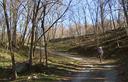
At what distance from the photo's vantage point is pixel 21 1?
30.6 metres

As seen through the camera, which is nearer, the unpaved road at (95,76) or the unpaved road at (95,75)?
the unpaved road at (95,76)

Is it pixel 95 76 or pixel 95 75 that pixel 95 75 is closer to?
pixel 95 75

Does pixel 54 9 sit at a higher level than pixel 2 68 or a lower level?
higher

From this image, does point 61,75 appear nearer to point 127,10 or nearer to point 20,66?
point 20,66

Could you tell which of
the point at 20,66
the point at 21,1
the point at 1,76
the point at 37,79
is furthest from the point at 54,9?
the point at 37,79

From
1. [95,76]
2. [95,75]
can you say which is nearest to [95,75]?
[95,75]

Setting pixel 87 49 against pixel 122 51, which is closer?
pixel 122 51

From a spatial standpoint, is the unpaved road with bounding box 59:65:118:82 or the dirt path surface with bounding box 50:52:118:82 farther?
the dirt path surface with bounding box 50:52:118:82

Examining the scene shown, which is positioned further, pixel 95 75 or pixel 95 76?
pixel 95 75

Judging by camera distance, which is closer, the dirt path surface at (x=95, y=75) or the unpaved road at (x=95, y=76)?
the unpaved road at (x=95, y=76)

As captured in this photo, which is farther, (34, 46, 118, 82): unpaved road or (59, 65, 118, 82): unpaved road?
(34, 46, 118, 82): unpaved road

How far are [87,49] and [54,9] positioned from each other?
2384 centimetres

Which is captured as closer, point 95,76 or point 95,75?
point 95,76

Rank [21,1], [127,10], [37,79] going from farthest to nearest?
[21,1] < [127,10] < [37,79]
